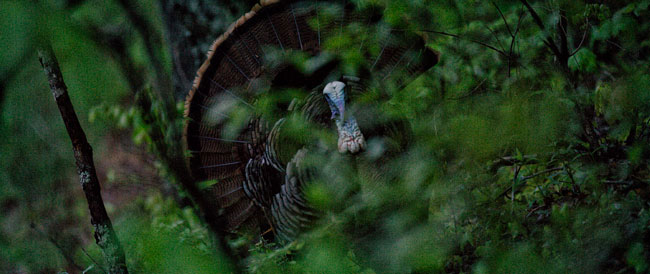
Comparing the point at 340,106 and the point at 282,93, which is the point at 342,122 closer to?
the point at 340,106

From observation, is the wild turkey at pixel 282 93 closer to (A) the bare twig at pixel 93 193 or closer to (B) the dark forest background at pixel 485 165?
(B) the dark forest background at pixel 485 165

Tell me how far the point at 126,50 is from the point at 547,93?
1.58 meters

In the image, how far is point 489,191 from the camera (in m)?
1.78

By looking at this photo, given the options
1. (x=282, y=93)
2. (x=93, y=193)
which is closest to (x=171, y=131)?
(x=93, y=193)

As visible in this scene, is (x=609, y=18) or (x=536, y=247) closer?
(x=536, y=247)

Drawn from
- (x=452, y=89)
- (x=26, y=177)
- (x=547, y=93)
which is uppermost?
(x=26, y=177)

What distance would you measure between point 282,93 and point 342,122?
0.87 feet

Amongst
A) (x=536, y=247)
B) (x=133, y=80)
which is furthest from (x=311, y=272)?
(x=536, y=247)

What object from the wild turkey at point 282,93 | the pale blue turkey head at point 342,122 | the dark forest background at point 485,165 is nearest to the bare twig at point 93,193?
the dark forest background at point 485,165

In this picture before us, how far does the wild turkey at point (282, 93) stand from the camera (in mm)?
A: 1841

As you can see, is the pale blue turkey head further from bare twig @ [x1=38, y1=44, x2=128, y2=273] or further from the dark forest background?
bare twig @ [x1=38, y1=44, x2=128, y2=273]

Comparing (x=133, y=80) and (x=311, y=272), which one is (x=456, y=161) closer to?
(x=311, y=272)

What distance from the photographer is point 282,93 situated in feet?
5.98

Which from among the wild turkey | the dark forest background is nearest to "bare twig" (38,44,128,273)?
the dark forest background
